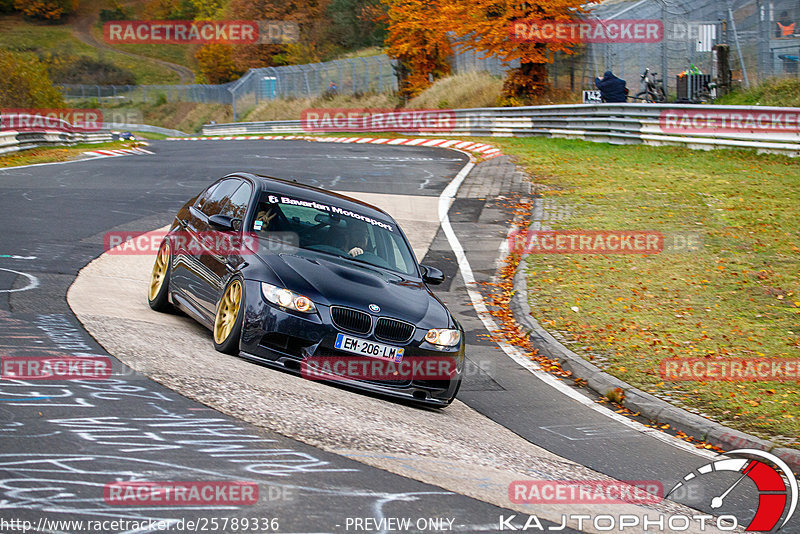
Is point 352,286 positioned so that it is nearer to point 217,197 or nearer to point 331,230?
point 331,230

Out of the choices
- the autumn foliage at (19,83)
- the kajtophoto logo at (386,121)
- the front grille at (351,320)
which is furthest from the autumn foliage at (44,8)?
the front grille at (351,320)

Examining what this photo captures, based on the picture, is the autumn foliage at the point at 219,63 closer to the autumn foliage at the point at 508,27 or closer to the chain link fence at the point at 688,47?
the chain link fence at the point at 688,47

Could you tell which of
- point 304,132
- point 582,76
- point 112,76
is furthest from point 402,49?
point 112,76

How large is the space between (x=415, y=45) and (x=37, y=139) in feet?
91.6

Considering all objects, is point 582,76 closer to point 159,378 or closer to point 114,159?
point 114,159

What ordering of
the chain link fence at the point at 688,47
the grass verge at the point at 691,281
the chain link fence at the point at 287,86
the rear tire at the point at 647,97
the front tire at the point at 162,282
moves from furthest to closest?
the chain link fence at the point at 287,86 → the rear tire at the point at 647,97 → the chain link fence at the point at 688,47 → the front tire at the point at 162,282 → the grass verge at the point at 691,281

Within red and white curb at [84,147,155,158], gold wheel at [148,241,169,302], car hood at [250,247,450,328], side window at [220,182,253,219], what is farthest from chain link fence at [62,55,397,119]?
car hood at [250,247,450,328]

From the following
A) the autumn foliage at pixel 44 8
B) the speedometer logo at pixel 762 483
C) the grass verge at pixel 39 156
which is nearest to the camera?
the speedometer logo at pixel 762 483

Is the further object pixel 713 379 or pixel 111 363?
pixel 713 379

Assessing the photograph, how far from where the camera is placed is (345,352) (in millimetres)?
7082

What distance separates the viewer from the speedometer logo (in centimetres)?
558

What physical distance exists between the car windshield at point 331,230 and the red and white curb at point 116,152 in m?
22.5

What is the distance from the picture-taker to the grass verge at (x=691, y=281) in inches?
340

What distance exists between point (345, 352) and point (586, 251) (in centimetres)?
848
